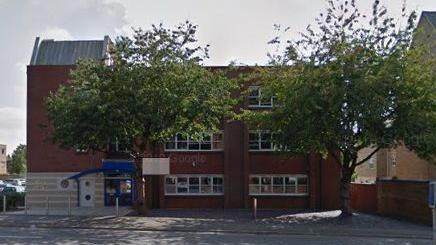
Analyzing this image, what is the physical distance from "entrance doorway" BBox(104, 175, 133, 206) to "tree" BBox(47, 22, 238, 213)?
24.7 ft

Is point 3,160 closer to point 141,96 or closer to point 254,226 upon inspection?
point 141,96

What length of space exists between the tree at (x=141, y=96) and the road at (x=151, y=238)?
5284 millimetres

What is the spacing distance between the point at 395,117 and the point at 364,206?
473 inches

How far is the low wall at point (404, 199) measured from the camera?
967 inches

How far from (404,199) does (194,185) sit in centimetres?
1282

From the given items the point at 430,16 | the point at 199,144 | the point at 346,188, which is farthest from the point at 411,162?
the point at 199,144

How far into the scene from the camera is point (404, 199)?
1068 inches

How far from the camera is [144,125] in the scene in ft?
80.6

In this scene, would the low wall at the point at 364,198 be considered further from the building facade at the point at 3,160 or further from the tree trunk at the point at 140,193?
the building facade at the point at 3,160

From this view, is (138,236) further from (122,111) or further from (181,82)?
(181,82)

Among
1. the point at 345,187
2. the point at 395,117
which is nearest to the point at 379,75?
the point at 395,117

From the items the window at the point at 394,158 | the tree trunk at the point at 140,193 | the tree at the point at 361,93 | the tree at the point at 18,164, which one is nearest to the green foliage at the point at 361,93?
the tree at the point at 361,93

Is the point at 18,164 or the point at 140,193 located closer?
the point at 140,193

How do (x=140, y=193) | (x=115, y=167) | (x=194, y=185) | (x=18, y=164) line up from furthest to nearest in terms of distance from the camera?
(x=18, y=164) < (x=194, y=185) < (x=115, y=167) < (x=140, y=193)
